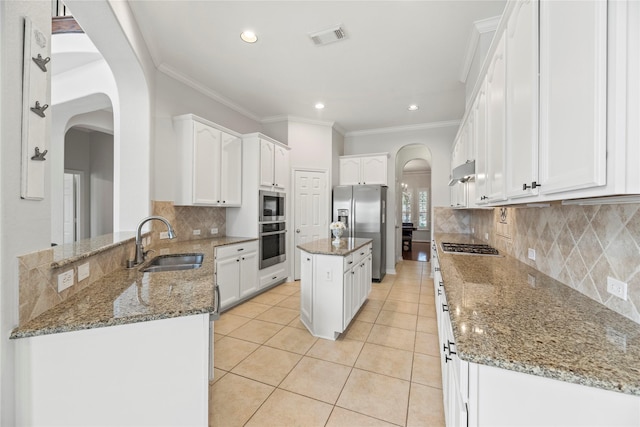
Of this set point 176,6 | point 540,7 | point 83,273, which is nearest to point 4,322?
point 83,273

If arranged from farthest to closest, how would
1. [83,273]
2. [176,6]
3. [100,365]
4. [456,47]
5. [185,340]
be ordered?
[456,47]
[176,6]
[83,273]
[185,340]
[100,365]

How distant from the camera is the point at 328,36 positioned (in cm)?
269

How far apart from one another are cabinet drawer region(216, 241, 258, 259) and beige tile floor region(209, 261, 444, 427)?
2.39 ft

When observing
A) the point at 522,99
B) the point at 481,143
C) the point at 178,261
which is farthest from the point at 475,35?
the point at 178,261

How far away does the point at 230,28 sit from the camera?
2604mm

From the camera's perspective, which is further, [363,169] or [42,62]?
[363,169]

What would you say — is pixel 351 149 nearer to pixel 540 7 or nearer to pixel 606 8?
pixel 540 7

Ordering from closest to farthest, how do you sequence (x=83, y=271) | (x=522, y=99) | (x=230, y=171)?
1. (x=522, y=99)
2. (x=83, y=271)
3. (x=230, y=171)

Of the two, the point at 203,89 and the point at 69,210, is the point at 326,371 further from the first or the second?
the point at 69,210

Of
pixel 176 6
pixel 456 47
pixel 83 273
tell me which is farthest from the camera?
pixel 456 47

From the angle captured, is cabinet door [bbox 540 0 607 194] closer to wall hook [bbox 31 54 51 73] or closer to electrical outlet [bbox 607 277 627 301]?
electrical outlet [bbox 607 277 627 301]

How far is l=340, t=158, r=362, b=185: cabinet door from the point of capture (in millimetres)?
5508

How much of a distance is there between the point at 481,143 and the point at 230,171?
3.08m

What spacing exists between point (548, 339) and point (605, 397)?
0.64 ft
